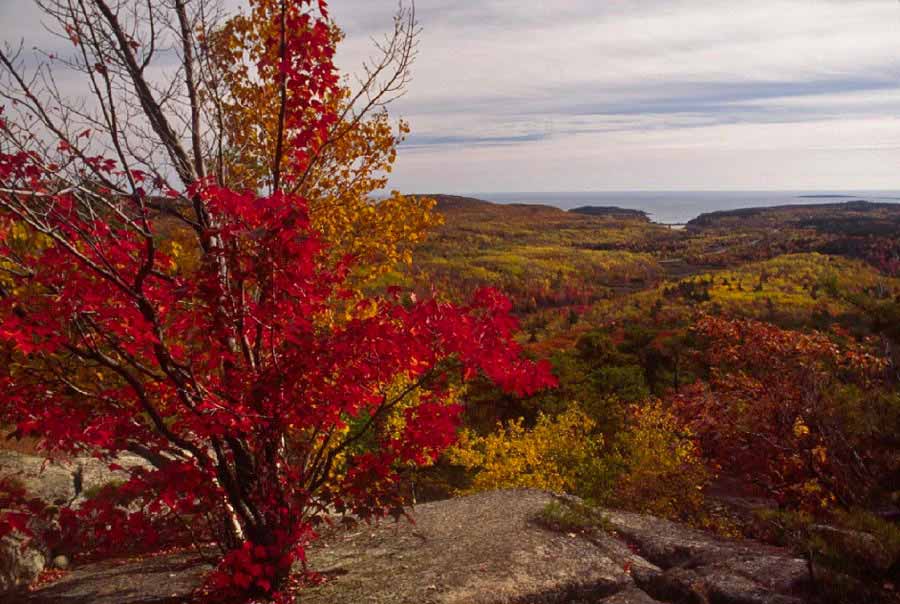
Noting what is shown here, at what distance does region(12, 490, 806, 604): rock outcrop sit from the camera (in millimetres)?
8039

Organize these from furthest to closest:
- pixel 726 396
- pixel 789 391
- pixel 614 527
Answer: pixel 726 396 → pixel 789 391 → pixel 614 527

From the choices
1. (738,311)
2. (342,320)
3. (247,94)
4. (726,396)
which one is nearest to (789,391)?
(726,396)

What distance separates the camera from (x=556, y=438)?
20672 mm

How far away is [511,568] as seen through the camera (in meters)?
8.91

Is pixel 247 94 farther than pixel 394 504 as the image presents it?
Yes

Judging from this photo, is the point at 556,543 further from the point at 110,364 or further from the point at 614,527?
the point at 110,364

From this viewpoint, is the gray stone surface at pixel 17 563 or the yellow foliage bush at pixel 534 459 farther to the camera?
the yellow foliage bush at pixel 534 459

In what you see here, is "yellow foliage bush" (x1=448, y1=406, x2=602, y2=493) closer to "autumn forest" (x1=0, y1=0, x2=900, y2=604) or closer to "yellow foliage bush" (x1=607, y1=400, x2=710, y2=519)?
"yellow foliage bush" (x1=607, y1=400, x2=710, y2=519)

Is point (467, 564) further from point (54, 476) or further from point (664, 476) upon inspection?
point (54, 476)

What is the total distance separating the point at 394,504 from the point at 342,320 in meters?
5.27

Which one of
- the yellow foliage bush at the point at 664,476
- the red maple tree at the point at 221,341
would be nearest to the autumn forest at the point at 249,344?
the red maple tree at the point at 221,341

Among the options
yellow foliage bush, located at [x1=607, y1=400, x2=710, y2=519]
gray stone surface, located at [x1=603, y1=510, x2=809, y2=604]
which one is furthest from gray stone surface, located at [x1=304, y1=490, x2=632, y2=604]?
yellow foliage bush, located at [x1=607, y1=400, x2=710, y2=519]

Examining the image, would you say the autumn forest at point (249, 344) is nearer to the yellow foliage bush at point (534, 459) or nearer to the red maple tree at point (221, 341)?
the red maple tree at point (221, 341)

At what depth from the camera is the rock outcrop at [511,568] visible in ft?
26.4
